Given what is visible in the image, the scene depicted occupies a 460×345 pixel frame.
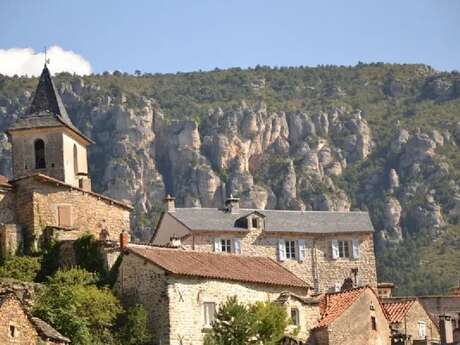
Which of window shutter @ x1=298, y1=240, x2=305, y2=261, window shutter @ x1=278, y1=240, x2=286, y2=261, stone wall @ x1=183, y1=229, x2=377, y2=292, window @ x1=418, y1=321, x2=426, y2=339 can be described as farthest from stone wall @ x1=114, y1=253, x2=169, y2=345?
window shutter @ x1=298, y1=240, x2=305, y2=261

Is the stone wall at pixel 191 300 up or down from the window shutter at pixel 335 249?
down

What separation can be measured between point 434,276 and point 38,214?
76.8 m

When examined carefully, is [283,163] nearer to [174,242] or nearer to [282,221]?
[282,221]

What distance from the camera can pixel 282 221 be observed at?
76.3 m

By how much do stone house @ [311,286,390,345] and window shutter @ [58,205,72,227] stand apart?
13137 millimetres

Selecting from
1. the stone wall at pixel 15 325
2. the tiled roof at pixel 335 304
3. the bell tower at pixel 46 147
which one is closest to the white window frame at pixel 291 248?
the bell tower at pixel 46 147

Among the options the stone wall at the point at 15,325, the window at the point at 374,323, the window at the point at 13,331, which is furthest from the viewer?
the window at the point at 374,323

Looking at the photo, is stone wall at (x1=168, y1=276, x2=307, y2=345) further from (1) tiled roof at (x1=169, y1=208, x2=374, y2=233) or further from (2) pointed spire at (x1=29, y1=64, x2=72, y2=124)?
(2) pointed spire at (x1=29, y1=64, x2=72, y2=124)

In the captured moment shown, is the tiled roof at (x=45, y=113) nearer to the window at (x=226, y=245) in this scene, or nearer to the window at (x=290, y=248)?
the window at (x=226, y=245)

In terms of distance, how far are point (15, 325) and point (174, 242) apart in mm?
22757

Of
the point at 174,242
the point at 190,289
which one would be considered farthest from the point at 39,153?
the point at 190,289

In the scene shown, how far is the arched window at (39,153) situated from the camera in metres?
Answer: 68.4

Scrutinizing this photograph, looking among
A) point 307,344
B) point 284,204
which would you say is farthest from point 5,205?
point 284,204

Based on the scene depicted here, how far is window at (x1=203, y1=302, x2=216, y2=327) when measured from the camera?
54.5 meters
